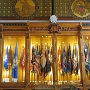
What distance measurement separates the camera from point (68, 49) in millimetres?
5922

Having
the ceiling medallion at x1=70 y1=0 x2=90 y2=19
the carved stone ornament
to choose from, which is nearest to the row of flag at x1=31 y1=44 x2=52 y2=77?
the carved stone ornament

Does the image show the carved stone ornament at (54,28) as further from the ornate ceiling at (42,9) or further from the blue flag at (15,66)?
the blue flag at (15,66)

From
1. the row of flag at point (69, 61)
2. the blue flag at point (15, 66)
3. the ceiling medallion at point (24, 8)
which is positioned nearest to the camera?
the blue flag at point (15, 66)

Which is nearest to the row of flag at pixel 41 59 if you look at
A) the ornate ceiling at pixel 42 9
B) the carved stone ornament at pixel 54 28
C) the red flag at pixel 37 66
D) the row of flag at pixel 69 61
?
the red flag at pixel 37 66

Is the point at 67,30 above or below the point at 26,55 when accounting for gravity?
above

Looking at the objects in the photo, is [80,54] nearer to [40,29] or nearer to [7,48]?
Answer: [40,29]

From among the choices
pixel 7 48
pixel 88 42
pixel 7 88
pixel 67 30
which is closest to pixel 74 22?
pixel 67 30

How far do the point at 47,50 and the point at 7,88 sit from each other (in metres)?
1.75

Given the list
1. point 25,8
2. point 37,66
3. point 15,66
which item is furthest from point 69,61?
point 25,8

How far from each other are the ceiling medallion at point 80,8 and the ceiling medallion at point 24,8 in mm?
1371

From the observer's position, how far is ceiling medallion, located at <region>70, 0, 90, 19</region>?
248 inches

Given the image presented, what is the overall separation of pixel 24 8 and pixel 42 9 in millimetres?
645

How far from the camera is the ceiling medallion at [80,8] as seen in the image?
6.30 metres

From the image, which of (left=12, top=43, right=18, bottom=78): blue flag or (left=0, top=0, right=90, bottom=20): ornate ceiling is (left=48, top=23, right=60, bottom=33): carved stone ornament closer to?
(left=0, top=0, right=90, bottom=20): ornate ceiling
